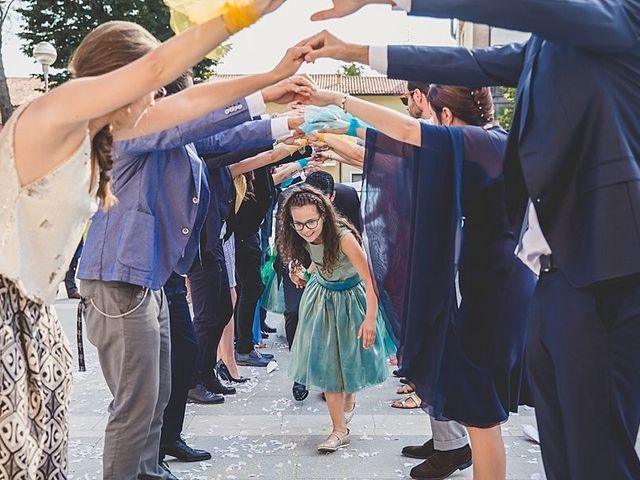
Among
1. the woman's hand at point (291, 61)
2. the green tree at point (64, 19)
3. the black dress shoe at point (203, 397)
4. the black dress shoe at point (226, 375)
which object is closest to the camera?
the woman's hand at point (291, 61)

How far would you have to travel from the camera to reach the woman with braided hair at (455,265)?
2635 mm

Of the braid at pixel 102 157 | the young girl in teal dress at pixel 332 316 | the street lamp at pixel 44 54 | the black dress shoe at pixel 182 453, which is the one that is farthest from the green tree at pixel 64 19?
the braid at pixel 102 157

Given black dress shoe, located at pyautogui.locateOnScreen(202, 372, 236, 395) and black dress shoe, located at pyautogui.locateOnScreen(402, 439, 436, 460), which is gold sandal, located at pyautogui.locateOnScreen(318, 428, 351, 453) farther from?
black dress shoe, located at pyautogui.locateOnScreen(202, 372, 236, 395)

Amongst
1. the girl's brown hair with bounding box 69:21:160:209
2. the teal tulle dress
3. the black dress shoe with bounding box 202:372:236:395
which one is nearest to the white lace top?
the girl's brown hair with bounding box 69:21:160:209

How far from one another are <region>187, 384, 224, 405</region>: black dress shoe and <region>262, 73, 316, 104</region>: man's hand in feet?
9.12

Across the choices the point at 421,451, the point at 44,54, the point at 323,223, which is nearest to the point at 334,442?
the point at 421,451

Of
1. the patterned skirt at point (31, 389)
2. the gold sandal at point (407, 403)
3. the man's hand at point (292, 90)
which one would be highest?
the man's hand at point (292, 90)

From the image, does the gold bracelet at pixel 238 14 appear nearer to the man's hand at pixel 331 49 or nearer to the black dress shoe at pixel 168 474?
the man's hand at pixel 331 49

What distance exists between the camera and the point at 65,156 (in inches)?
66.3

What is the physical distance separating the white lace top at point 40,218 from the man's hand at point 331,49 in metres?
0.85

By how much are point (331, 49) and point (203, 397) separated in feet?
10.6

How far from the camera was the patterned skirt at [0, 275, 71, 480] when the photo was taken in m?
1.65

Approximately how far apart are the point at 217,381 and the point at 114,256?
2.58 m

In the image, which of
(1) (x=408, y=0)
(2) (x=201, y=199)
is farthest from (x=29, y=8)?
(1) (x=408, y=0)
